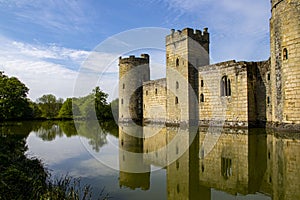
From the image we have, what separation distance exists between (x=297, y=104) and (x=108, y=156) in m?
9.91

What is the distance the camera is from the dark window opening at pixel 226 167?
6213 mm

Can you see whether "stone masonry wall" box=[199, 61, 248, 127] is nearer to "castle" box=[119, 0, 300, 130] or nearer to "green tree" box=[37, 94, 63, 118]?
"castle" box=[119, 0, 300, 130]

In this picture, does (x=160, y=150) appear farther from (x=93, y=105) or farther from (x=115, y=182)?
(x=93, y=105)

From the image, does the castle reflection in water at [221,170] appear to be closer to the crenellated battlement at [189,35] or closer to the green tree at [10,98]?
the crenellated battlement at [189,35]

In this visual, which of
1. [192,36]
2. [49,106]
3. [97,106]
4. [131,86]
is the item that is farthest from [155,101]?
[49,106]

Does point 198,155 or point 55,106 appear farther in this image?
point 55,106

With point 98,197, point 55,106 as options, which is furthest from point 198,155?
point 55,106

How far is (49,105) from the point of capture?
57.5 metres

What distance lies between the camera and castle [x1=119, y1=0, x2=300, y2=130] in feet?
45.0

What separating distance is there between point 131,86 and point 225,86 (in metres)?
12.9

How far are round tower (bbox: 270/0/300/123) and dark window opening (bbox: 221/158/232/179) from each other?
769 cm

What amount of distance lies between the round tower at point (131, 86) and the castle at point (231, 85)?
180 cm

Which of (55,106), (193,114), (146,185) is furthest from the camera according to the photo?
(55,106)

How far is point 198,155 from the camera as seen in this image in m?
8.41
